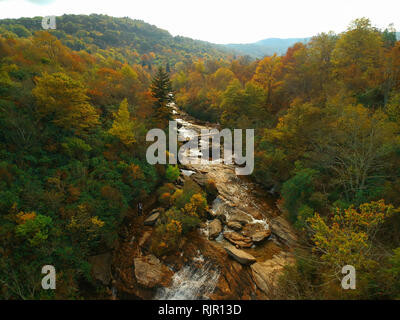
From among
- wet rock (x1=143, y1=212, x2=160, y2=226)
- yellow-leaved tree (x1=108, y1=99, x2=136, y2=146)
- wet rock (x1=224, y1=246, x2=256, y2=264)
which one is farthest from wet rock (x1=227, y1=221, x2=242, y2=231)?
yellow-leaved tree (x1=108, y1=99, x2=136, y2=146)

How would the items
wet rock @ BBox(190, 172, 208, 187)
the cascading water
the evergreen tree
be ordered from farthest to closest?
→ the evergreen tree, wet rock @ BBox(190, 172, 208, 187), the cascading water

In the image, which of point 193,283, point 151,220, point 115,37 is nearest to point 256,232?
point 193,283

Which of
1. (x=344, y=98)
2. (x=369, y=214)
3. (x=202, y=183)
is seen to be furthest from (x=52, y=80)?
(x=344, y=98)

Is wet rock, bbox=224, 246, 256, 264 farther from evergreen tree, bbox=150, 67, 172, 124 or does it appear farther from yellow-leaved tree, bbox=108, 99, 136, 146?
evergreen tree, bbox=150, 67, 172, 124

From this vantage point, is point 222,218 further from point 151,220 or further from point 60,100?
point 60,100

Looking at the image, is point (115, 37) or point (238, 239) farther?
point (115, 37)

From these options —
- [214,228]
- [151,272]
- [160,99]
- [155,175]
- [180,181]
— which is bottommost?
[151,272]
